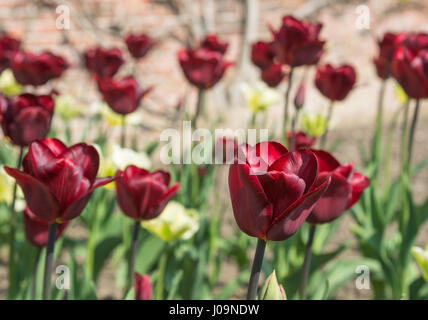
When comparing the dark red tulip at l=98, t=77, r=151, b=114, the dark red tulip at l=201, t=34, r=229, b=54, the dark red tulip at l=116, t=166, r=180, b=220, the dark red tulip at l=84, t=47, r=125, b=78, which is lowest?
the dark red tulip at l=116, t=166, r=180, b=220

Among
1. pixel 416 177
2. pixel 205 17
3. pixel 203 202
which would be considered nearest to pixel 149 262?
pixel 203 202

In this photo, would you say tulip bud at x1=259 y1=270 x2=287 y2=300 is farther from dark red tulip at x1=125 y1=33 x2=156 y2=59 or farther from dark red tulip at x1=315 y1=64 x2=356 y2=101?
dark red tulip at x1=125 y1=33 x2=156 y2=59

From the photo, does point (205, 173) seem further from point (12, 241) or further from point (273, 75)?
point (12, 241)

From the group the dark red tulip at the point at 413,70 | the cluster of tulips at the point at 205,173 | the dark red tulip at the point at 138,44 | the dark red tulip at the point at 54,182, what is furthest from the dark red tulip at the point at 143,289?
the dark red tulip at the point at 138,44

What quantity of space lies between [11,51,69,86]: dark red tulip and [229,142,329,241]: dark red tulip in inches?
37.3

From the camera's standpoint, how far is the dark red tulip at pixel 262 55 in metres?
1.50

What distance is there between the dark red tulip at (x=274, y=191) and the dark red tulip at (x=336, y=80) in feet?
2.71

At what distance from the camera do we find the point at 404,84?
1.13 m

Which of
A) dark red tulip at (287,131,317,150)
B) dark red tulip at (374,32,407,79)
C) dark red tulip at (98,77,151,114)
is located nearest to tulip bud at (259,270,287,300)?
dark red tulip at (287,131,317,150)

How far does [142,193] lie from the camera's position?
0.74 metres

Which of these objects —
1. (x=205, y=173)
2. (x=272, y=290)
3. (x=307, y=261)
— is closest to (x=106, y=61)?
(x=205, y=173)

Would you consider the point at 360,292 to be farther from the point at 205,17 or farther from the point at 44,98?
the point at 205,17

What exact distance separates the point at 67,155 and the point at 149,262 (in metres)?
0.67

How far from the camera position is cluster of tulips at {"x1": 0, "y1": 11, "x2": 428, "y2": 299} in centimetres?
50
